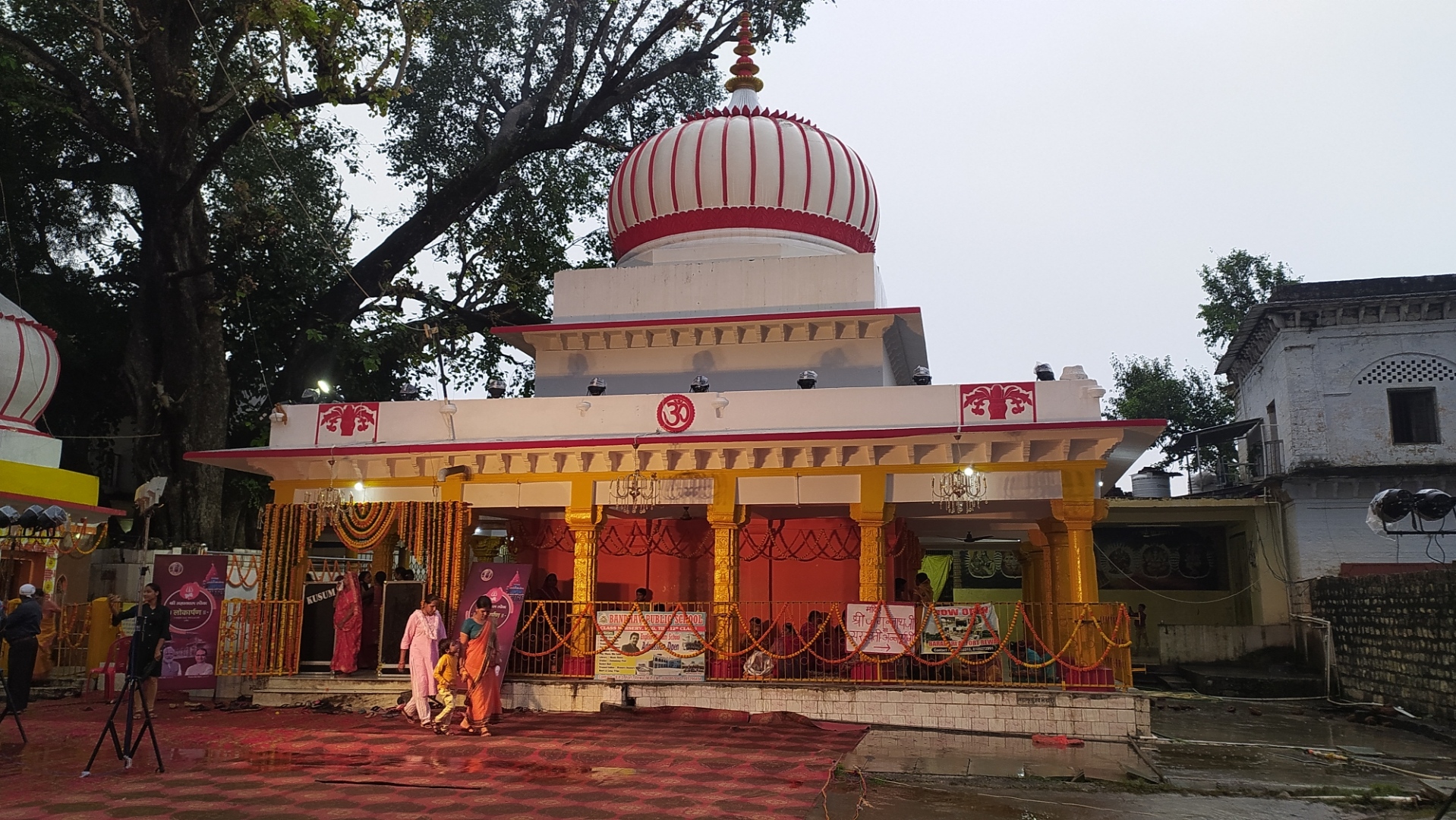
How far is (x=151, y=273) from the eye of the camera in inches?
688

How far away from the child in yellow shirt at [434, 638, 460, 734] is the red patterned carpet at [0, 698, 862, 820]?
0.40 meters

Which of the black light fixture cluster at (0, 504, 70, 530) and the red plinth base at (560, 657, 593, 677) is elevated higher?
the black light fixture cluster at (0, 504, 70, 530)

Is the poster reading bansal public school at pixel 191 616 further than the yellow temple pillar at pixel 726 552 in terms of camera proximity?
Yes

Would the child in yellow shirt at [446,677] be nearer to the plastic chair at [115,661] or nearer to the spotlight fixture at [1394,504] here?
the plastic chair at [115,661]

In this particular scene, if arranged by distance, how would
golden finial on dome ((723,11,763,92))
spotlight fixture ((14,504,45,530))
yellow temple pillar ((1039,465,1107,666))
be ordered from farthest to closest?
1. golden finial on dome ((723,11,763,92))
2. spotlight fixture ((14,504,45,530))
3. yellow temple pillar ((1039,465,1107,666))

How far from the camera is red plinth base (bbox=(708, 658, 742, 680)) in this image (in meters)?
12.1

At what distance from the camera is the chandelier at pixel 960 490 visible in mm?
11891

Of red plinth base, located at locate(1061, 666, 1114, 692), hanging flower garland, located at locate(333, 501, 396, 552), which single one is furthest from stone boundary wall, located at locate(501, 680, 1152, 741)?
hanging flower garland, located at locate(333, 501, 396, 552)

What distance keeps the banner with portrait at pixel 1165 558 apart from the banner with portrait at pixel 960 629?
1226cm

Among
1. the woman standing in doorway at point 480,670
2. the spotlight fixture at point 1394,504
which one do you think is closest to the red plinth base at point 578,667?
the woman standing in doorway at point 480,670

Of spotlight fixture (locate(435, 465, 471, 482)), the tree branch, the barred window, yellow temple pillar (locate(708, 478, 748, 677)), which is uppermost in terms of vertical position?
the tree branch

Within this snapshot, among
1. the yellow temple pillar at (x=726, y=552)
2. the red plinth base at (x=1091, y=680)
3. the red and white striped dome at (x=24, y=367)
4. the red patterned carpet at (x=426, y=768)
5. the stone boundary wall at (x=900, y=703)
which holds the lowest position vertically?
the red patterned carpet at (x=426, y=768)

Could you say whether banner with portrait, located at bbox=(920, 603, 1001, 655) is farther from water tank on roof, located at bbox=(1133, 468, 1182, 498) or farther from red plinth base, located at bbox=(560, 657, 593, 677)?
water tank on roof, located at bbox=(1133, 468, 1182, 498)

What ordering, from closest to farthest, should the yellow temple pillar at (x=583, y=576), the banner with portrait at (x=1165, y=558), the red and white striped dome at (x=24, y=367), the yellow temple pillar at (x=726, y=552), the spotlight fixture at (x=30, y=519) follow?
the yellow temple pillar at (x=726, y=552) → the yellow temple pillar at (x=583, y=576) → the spotlight fixture at (x=30, y=519) → the red and white striped dome at (x=24, y=367) → the banner with portrait at (x=1165, y=558)
